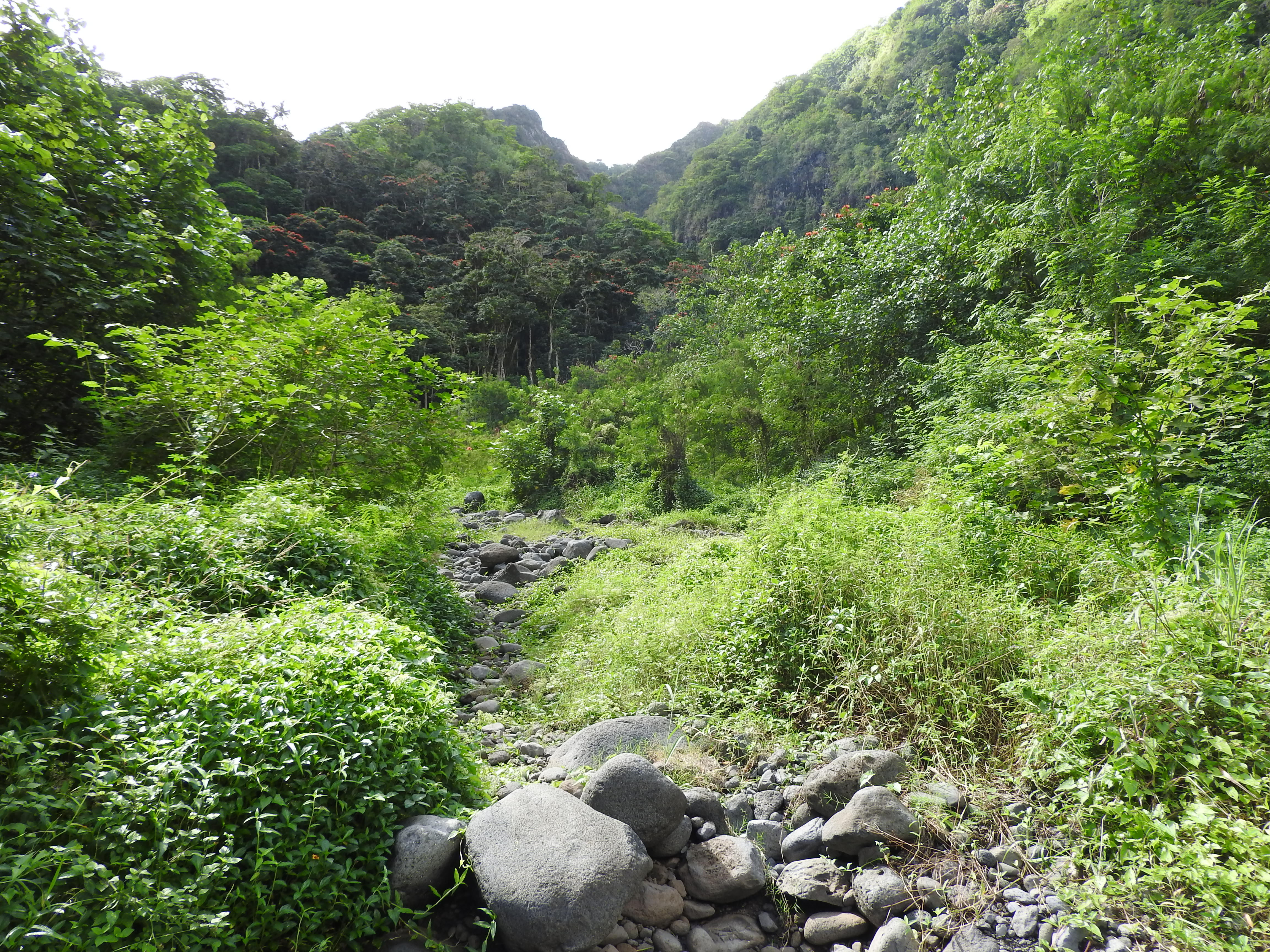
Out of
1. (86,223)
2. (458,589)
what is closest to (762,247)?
(458,589)

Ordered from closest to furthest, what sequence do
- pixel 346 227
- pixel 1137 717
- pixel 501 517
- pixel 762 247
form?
pixel 1137 717 → pixel 501 517 → pixel 762 247 → pixel 346 227

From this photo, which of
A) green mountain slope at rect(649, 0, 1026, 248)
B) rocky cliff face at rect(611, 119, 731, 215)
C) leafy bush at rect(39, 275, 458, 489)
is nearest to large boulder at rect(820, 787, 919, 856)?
leafy bush at rect(39, 275, 458, 489)

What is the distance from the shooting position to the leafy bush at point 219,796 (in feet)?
5.57

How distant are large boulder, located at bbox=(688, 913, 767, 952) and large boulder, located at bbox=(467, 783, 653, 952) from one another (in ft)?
1.06

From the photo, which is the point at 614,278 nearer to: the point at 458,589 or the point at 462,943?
the point at 458,589

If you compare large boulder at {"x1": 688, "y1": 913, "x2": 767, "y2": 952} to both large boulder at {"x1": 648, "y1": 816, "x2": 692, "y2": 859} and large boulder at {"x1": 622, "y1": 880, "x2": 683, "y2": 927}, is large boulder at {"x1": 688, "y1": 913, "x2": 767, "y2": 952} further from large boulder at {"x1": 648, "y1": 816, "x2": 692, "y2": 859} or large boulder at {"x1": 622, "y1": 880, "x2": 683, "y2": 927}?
large boulder at {"x1": 648, "y1": 816, "x2": 692, "y2": 859}

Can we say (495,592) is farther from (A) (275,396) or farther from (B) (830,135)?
(B) (830,135)

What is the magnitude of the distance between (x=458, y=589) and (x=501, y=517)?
607 centimetres

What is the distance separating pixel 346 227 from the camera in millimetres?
28500

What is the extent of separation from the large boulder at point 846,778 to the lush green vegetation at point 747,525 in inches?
10.8

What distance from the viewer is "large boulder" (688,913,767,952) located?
243 cm

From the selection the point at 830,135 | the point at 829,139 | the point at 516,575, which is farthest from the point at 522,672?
the point at 830,135

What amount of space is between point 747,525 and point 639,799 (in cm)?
779

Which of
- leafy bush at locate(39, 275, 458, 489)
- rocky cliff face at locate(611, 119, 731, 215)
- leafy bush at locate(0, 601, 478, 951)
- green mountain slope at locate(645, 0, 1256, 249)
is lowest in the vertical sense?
leafy bush at locate(0, 601, 478, 951)
